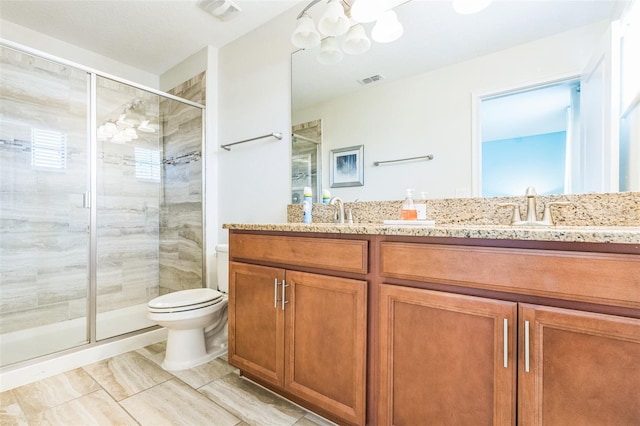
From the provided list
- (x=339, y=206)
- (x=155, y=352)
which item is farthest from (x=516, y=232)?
(x=155, y=352)

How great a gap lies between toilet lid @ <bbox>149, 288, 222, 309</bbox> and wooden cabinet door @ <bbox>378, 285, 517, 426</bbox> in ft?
3.92

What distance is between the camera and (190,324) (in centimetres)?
176

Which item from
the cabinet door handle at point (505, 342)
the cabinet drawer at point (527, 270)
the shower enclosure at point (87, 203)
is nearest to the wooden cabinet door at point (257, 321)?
the cabinet drawer at point (527, 270)

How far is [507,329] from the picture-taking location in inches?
32.8

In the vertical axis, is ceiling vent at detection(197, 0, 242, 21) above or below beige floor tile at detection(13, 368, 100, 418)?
above

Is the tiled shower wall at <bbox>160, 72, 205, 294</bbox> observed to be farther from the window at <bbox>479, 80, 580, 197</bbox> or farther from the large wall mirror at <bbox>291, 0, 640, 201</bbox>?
the window at <bbox>479, 80, 580, 197</bbox>

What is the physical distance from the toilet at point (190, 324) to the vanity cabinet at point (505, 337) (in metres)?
1.18

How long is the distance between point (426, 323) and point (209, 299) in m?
1.35

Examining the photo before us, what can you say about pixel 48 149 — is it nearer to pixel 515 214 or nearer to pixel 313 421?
pixel 313 421

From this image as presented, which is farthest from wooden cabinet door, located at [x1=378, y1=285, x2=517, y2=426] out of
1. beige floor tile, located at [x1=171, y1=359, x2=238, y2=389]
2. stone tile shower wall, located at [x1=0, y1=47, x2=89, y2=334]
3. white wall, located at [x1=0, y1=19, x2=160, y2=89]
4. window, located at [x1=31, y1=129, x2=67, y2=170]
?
white wall, located at [x1=0, y1=19, x2=160, y2=89]

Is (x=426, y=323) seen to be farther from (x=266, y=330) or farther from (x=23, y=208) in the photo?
(x=23, y=208)

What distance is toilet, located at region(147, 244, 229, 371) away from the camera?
1696 millimetres

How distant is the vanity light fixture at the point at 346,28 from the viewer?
158 centimetres

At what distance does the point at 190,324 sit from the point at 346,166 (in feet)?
4.33
